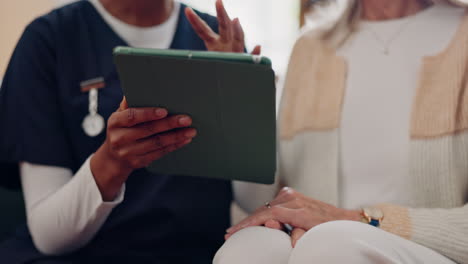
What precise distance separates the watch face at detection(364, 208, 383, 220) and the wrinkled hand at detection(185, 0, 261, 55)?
29cm

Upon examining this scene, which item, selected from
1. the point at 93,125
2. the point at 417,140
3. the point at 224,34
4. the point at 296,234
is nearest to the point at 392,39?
the point at 417,140

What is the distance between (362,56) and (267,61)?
0.40m

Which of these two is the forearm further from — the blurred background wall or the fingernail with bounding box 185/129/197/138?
the blurred background wall

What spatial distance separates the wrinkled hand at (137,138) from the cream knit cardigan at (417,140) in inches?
11.7

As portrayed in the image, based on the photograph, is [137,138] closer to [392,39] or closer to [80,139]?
[80,139]

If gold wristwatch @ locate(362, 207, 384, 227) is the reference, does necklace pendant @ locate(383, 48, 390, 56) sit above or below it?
above

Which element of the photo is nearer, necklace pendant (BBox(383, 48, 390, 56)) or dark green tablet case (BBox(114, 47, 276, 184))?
dark green tablet case (BBox(114, 47, 276, 184))

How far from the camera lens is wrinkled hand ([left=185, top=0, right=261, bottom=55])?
717 mm

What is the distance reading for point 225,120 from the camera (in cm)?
59

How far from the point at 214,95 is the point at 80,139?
31 cm

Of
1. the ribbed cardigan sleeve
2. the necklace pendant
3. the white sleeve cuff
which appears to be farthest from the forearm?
the necklace pendant

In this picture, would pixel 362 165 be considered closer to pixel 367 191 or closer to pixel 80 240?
pixel 367 191

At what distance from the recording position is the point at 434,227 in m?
0.60

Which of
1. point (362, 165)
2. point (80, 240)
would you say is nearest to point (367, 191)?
point (362, 165)
